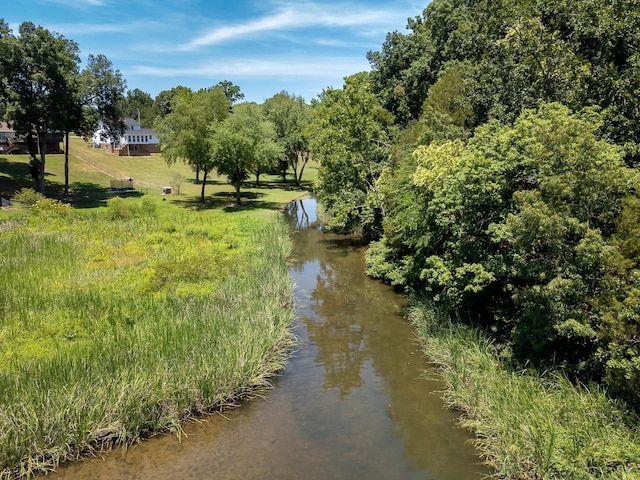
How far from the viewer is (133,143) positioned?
82625 millimetres

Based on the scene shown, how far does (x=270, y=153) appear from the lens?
46188 millimetres

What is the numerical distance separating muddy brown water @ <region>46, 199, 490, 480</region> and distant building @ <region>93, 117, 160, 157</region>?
69863 millimetres

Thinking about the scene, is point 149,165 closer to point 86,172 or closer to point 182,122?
point 86,172

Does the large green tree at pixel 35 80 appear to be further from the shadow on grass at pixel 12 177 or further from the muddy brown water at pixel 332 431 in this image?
the muddy brown water at pixel 332 431

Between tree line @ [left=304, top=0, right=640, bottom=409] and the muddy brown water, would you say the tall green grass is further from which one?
tree line @ [left=304, top=0, right=640, bottom=409]

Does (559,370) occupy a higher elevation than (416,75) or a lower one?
lower

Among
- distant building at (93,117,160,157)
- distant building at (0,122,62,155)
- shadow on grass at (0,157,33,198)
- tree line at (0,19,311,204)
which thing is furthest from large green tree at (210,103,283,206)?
distant building at (93,117,160,157)

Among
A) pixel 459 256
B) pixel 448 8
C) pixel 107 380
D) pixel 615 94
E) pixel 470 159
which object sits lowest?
pixel 107 380

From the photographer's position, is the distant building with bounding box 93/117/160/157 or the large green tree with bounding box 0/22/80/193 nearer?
the large green tree with bounding box 0/22/80/193

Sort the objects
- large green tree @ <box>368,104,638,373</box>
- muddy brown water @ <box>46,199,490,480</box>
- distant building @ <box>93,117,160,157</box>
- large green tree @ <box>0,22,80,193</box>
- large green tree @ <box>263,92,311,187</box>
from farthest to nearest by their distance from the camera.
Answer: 1. distant building @ <box>93,117,160,157</box>
2. large green tree @ <box>263,92,311,187</box>
3. large green tree @ <box>0,22,80,193</box>
4. large green tree @ <box>368,104,638,373</box>
5. muddy brown water @ <box>46,199,490,480</box>

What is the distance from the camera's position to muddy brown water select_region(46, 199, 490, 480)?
404 inches

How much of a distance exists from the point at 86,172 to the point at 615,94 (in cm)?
6068

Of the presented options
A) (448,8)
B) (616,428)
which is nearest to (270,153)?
(448,8)

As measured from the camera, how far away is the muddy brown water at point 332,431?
10273 millimetres
